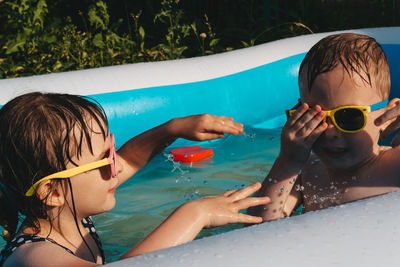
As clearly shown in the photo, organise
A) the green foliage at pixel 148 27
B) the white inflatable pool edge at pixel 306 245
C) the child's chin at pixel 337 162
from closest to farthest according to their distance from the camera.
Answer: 1. the white inflatable pool edge at pixel 306 245
2. the child's chin at pixel 337 162
3. the green foliage at pixel 148 27

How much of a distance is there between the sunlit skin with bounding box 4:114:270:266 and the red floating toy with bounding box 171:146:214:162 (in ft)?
6.01

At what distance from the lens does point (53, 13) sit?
30.5 ft

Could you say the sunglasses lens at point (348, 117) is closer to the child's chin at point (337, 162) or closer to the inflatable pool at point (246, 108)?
the child's chin at point (337, 162)

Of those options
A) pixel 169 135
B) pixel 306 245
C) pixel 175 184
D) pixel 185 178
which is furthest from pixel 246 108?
pixel 306 245

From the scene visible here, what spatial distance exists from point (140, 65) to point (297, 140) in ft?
9.57

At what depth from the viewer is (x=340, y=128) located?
8.11 feet

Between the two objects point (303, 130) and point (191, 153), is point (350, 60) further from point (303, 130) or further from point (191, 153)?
point (191, 153)

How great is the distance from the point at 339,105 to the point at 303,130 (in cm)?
20

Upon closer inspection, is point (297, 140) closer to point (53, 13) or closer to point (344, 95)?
point (344, 95)

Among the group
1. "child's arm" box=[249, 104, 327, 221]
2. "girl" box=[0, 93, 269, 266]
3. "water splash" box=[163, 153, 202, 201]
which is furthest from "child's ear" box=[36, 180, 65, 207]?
"water splash" box=[163, 153, 202, 201]

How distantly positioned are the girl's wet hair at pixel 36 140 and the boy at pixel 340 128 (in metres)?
0.86

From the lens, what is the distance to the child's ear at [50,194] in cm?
216

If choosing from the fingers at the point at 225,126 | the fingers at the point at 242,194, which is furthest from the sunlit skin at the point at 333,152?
the fingers at the point at 242,194

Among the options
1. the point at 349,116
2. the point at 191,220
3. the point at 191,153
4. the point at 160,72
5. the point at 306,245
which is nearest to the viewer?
the point at 306,245
